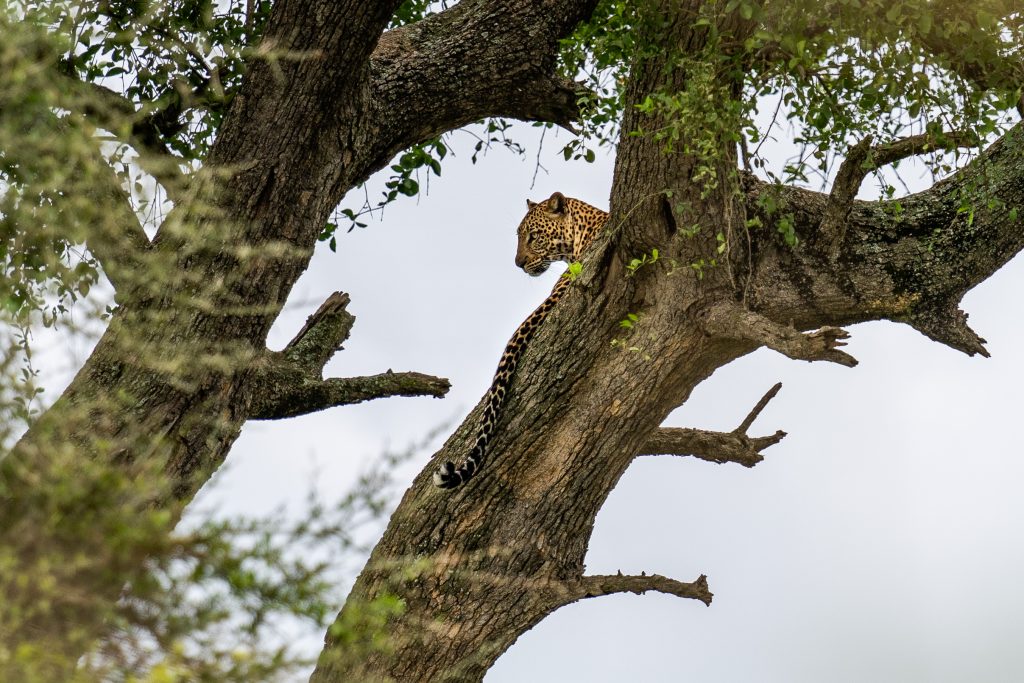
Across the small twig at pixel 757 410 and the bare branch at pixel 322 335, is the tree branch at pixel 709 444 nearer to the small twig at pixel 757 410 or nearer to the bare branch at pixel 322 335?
the small twig at pixel 757 410

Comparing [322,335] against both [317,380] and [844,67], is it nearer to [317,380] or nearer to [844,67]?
[317,380]

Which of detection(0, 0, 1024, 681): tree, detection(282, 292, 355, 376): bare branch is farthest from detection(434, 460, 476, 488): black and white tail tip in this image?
detection(282, 292, 355, 376): bare branch

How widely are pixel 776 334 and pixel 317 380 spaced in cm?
249

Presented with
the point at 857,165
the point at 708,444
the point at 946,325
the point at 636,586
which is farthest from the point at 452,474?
the point at 946,325

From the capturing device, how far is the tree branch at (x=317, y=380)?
5.91 meters

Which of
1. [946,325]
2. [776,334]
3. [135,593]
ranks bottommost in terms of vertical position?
[135,593]

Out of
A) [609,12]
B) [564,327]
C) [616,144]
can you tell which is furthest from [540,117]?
[564,327]

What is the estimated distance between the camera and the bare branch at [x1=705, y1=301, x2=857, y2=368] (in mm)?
4113

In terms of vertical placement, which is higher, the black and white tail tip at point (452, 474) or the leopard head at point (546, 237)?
the leopard head at point (546, 237)

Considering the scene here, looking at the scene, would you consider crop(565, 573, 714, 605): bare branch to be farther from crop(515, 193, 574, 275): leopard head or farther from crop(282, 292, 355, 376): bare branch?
crop(515, 193, 574, 275): leopard head

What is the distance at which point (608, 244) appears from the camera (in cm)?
515

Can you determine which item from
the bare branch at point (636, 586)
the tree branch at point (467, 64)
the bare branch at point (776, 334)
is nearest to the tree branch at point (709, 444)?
the bare branch at point (636, 586)

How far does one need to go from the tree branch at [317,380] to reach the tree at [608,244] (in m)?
0.76

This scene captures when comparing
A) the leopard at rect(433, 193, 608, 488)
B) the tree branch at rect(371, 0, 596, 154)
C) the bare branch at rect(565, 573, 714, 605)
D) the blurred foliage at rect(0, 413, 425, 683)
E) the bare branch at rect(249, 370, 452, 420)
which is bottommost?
the blurred foliage at rect(0, 413, 425, 683)
